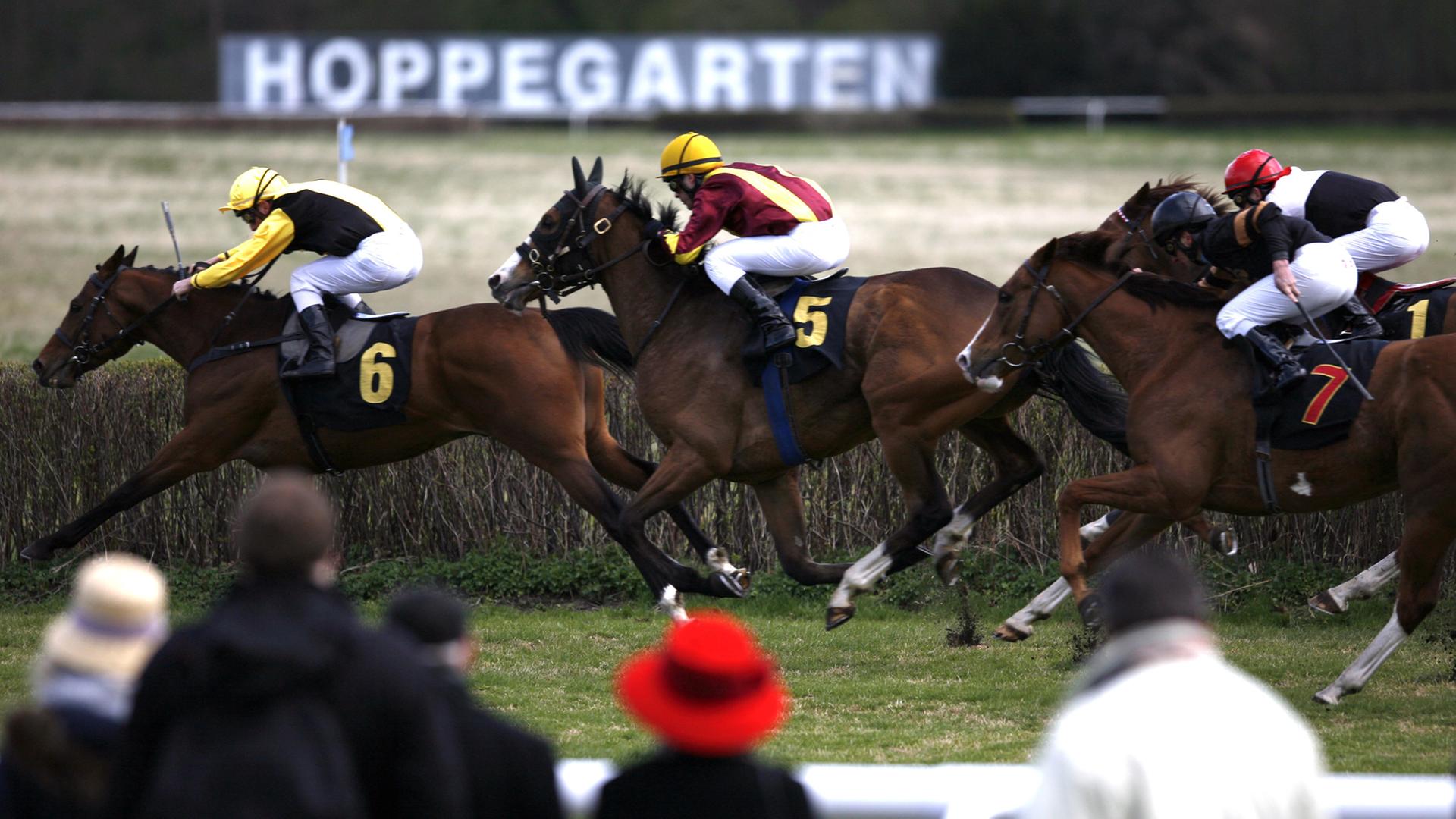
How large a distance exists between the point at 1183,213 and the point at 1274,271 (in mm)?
595

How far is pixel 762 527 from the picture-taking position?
8805mm

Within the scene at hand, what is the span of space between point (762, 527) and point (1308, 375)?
3.40m

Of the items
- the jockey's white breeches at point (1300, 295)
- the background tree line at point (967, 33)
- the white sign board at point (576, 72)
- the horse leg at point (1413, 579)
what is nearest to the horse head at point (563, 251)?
the jockey's white breeches at point (1300, 295)

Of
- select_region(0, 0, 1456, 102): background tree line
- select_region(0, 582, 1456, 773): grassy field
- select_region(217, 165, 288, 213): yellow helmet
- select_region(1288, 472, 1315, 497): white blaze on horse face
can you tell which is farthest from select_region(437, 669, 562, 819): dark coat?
select_region(0, 0, 1456, 102): background tree line

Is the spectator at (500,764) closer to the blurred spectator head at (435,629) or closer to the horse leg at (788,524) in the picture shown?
the blurred spectator head at (435,629)

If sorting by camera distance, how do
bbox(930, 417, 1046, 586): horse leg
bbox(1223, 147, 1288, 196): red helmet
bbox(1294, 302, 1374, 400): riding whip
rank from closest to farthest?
bbox(1294, 302, 1374, 400): riding whip → bbox(1223, 147, 1288, 196): red helmet → bbox(930, 417, 1046, 586): horse leg

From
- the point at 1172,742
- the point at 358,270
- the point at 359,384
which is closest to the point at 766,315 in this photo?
the point at 359,384

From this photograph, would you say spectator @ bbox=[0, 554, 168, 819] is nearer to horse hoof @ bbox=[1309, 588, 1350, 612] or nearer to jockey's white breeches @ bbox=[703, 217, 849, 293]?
jockey's white breeches @ bbox=[703, 217, 849, 293]

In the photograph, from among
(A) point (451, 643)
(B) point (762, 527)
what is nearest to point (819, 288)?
(B) point (762, 527)

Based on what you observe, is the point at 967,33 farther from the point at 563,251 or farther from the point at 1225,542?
the point at 1225,542

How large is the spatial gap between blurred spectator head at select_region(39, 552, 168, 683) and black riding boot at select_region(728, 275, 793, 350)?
4451 millimetres

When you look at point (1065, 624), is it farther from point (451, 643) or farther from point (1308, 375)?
point (451, 643)

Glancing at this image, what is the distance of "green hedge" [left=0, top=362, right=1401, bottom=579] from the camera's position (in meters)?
8.80

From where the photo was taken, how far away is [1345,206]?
24.6 ft
